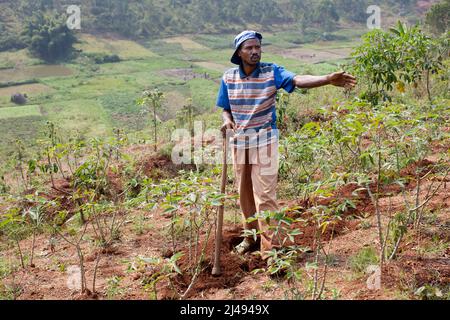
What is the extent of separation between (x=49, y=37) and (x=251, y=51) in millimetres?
28816

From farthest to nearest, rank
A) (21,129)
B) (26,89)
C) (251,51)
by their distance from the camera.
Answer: (26,89) → (21,129) → (251,51)

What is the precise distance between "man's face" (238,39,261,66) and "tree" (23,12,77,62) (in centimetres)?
2813

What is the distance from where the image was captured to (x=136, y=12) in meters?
36.7

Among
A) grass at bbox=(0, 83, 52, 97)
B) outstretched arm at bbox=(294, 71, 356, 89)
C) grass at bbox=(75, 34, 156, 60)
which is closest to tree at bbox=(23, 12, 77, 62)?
grass at bbox=(75, 34, 156, 60)

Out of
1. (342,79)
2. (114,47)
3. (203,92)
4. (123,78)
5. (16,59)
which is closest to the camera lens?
(342,79)

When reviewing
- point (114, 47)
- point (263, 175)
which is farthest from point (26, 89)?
point (263, 175)

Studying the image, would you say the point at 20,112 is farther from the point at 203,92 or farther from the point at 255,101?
the point at 255,101

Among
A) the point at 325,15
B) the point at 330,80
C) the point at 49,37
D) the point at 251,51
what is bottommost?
the point at 330,80

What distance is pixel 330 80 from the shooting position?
7.57 feet

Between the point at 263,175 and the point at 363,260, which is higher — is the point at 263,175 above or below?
above

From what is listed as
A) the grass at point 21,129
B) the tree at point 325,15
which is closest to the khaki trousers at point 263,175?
the grass at point 21,129
